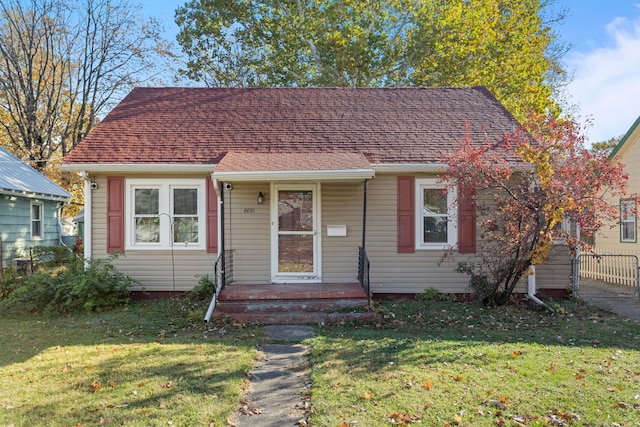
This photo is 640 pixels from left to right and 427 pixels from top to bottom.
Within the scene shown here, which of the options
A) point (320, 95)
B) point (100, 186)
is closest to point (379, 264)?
point (320, 95)

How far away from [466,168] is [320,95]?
5.57 m

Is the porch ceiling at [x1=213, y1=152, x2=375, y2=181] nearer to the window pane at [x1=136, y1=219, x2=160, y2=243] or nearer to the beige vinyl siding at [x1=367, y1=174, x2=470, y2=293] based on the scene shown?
the beige vinyl siding at [x1=367, y1=174, x2=470, y2=293]

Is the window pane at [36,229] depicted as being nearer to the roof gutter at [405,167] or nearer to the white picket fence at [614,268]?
the roof gutter at [405,167]

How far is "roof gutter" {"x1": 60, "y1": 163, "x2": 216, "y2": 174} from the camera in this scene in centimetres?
934

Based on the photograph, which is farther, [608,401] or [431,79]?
[431,79]

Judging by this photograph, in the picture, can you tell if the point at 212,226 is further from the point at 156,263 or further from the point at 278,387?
the point at 278,387

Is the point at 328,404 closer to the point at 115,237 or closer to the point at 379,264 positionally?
the point at 379,264

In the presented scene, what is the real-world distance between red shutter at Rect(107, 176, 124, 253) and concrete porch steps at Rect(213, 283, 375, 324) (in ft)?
9.44

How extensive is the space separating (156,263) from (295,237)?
2918 millimetres

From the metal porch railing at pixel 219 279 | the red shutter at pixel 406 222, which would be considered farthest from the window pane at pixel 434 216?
the metal porch railing at pixel 219 279

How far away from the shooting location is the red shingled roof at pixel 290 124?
993 centimetres

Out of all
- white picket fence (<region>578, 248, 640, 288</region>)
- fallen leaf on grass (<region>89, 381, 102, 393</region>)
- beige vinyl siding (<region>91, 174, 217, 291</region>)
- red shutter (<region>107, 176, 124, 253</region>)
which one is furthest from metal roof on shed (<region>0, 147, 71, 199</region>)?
white picket fence (<region>578, 248, 640, 288</region>)

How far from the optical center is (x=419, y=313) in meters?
8.46

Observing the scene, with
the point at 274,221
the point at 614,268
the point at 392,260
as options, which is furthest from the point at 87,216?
the point at 614,268
